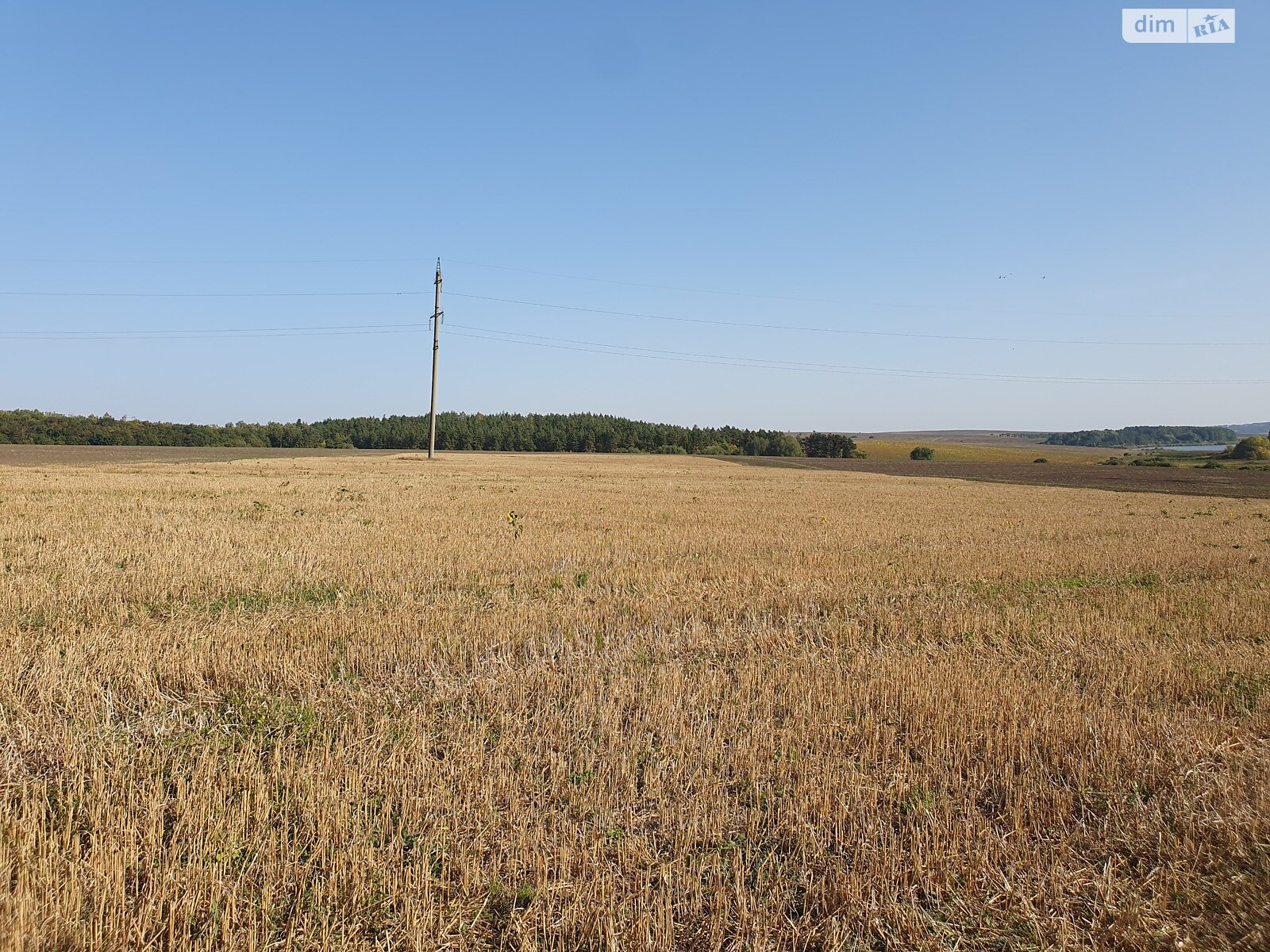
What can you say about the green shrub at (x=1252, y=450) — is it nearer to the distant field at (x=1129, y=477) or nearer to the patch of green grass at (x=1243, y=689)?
the distant field at (x=1129, y=477)

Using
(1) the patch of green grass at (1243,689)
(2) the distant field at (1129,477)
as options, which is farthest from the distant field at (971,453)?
A: (1) the patch of green grass at (1243,689)

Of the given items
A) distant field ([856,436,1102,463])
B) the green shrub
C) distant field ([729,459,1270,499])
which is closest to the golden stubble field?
distant field ([729,459,1270,499])

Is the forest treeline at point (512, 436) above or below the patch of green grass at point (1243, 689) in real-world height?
above

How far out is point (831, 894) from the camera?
11.9ft

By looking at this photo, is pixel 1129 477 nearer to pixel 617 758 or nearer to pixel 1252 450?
pixel 1252 450

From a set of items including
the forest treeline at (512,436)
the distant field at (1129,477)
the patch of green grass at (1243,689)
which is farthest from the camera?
the forest treeline at (512,436)

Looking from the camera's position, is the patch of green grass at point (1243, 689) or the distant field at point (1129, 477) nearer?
the patch of green grass at point (1243, 689)

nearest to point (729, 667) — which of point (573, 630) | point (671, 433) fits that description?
point (573, 630)

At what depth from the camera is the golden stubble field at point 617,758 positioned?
343 cm

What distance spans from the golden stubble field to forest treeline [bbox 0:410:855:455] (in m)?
108

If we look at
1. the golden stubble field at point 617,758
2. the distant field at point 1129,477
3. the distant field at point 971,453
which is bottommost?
the golden stubble field at point 617,758

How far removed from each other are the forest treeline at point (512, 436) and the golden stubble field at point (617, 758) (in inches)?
4252

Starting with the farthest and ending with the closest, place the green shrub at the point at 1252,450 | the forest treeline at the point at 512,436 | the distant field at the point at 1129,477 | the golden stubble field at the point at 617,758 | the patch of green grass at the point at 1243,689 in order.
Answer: the forest treeline at the point at 512,436
the green shrub at the point at 1252,450
the distant field at the point at 1129,477
the patch of green grass at the point at 1243,689
the golden stubble field at the point at 617,758

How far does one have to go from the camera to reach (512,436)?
12556 centimetres
